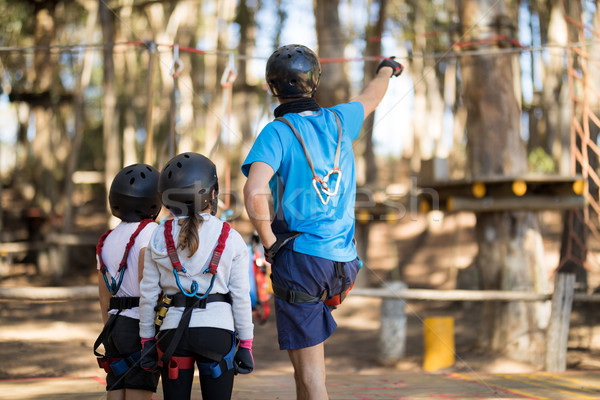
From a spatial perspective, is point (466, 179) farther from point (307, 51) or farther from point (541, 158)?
point (541, 158)

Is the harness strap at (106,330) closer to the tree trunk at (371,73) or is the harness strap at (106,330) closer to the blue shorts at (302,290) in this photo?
the blue shorts at (302,290)

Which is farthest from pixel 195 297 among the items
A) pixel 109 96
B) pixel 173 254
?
pixel 109 96

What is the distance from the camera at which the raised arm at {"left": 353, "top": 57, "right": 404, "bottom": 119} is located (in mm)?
2885

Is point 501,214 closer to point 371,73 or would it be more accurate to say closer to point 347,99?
point 347,99

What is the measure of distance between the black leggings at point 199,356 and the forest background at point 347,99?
207cm

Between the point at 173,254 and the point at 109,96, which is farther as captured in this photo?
the point at 109,96

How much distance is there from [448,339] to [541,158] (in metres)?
12.1

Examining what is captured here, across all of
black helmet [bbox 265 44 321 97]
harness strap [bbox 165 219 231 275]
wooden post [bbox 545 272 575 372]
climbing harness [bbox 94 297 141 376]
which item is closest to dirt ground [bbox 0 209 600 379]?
wooden post [bbox 545 272 575 372]

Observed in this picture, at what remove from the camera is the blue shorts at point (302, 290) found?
243cm

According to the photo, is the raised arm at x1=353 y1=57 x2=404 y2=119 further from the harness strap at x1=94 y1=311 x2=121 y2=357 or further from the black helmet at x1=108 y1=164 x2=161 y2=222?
the harness strap at x1=94 y1=311 x2=121 y2=357

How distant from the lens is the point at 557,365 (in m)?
5.21

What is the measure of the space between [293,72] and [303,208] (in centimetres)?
56

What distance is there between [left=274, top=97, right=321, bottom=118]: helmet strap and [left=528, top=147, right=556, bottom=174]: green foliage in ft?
49.5

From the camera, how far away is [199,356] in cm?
237
